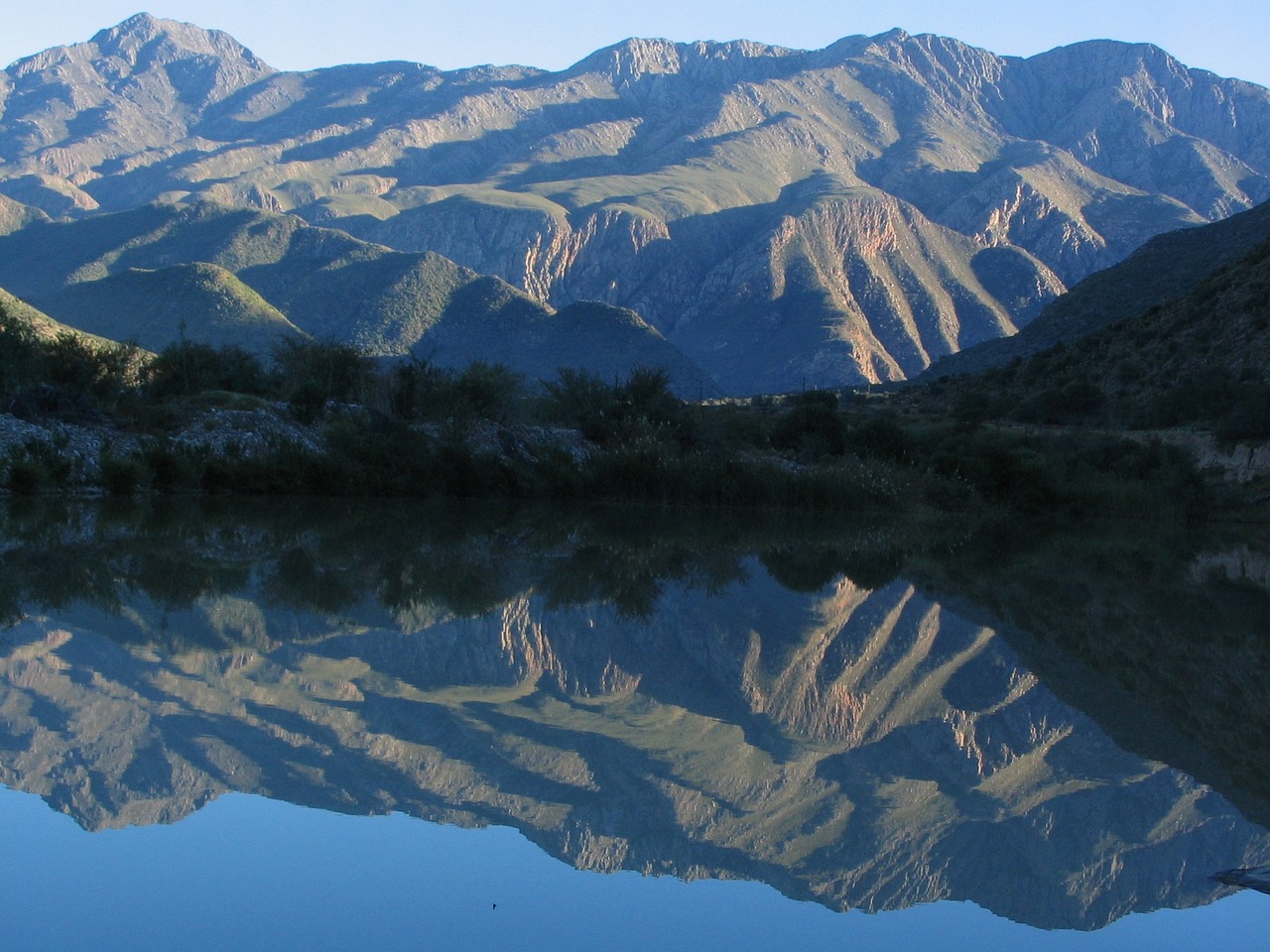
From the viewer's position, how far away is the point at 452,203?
179 metres

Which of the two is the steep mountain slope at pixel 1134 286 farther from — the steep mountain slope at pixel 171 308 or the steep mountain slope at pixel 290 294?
the steep mountain slope at pixel 171 308

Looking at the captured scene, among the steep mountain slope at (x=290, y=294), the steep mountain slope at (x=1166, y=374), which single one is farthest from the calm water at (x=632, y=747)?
the steep mountain slope at (x=290, y=294)

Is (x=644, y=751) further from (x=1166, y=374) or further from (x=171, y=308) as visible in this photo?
(x=171, y=308)

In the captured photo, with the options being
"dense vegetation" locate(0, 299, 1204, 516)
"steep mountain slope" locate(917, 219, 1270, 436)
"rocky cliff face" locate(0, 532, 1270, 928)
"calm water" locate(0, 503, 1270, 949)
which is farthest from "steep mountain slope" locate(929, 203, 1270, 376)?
"rocky cliff face" locate(0, 532, 1270, 928)

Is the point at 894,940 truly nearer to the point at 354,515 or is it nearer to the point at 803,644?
the point at 803,644

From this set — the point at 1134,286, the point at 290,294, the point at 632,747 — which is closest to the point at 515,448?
the point at 632,747

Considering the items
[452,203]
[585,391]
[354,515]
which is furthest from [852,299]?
[354,515]

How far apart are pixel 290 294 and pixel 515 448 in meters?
104

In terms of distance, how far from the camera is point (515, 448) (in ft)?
100

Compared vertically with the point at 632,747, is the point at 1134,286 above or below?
above

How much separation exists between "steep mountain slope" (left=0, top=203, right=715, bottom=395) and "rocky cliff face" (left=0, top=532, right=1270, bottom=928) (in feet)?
301

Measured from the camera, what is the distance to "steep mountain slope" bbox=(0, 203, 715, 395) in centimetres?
10462

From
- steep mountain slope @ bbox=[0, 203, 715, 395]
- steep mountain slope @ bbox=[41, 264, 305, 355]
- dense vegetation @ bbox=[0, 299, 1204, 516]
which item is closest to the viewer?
dense vegetation @ bbox=[0, 299, 1204, 516]

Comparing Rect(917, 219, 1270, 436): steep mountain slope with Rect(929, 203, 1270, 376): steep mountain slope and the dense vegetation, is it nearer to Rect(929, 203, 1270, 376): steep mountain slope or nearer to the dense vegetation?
the dense vegetation
